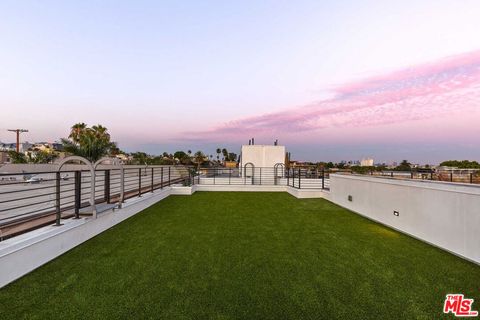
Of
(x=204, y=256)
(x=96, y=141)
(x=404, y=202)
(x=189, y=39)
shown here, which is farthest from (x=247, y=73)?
(x=96, y=141)

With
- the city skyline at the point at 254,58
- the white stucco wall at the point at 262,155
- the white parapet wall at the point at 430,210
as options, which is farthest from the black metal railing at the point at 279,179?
the white parapet wall at the point at 430,210

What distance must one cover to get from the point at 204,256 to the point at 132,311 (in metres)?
1.50

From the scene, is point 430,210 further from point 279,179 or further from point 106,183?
point 279,179

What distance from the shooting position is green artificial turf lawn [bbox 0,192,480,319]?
91.4 inches

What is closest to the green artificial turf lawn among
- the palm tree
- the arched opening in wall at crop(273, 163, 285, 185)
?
the arched opening in wall at crop(273, 163, 285, 185)

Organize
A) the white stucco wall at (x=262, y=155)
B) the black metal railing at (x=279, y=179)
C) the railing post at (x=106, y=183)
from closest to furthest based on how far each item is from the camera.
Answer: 1. the railing post at (x=106, y=183)
2. the black metal railing at (x=279, y=179)
3. the white stucco wall at (x=262, y=155)

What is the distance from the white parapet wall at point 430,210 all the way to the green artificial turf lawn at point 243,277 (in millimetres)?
278

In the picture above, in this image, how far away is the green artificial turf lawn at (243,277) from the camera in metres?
2.32

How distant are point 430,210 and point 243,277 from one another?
413 centimetres

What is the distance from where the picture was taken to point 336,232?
519cm

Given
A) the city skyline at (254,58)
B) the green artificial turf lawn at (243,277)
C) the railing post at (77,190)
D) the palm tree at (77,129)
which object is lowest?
the green artificial turf lawn at (243,277)

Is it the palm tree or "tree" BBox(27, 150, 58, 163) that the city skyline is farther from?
"tree" BBox(27, 150, 58, 163)

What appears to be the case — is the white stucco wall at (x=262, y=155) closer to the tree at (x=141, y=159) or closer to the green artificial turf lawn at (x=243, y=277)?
the green artificial turf lawn at (x=243, y=277)

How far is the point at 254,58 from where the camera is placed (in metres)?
13.0
